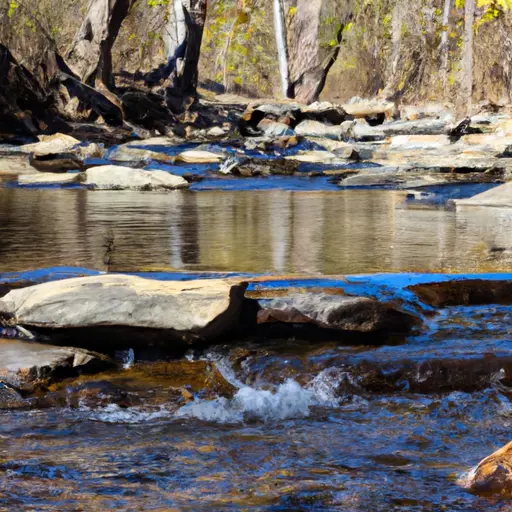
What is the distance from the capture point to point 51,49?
71.4ft

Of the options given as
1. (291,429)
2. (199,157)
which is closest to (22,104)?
(199,157)

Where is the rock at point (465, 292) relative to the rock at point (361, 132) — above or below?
below

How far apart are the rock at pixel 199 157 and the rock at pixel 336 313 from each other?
11130mm

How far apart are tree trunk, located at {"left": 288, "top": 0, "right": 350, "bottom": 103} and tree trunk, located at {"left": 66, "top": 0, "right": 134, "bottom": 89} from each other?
832 centimetres

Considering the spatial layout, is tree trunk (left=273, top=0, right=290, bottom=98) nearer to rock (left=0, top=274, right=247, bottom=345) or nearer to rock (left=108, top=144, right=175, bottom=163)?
rock (left=108, top=144, right=175, bottom=163)

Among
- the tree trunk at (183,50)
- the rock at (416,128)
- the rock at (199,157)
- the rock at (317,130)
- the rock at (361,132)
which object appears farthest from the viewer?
the tree trunk at (183,50)

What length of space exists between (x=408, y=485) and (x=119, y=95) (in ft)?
69.6

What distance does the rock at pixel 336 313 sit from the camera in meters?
3.80

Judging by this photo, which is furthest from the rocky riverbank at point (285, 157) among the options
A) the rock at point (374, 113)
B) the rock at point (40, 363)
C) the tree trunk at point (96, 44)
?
the rock at point (40, 363)

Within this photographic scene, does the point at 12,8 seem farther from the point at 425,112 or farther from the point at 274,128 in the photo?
the point at 425,112

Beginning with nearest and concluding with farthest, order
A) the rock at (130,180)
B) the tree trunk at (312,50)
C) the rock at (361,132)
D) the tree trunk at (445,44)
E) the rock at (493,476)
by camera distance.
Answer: the rock at (493,476) → the rock at (130,180) → the rock at (361,132) → the tree trunk at (312,50) → the tree trunk at (445,44)

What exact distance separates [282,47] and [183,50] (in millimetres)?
8771

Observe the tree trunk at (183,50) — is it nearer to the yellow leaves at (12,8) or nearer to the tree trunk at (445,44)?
the yellow leaves at (12,8)

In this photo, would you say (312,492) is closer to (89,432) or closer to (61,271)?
(89,432)
